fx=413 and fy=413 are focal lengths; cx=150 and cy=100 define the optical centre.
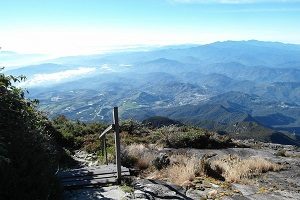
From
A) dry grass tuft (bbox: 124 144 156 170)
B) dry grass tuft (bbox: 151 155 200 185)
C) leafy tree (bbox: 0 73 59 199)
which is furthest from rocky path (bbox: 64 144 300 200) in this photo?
dry grass tuft (bbox: 124 144 156 170)

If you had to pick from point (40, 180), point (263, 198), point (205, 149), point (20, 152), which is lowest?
point (205, 149)

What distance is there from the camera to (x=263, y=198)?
34.6 ft

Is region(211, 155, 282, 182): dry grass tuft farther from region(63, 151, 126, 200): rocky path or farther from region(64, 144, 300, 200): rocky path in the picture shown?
region(63, 151, 126, 200): rocky path

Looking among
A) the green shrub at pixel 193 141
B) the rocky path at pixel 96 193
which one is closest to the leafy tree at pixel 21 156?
the rocky path at pixel 96 193

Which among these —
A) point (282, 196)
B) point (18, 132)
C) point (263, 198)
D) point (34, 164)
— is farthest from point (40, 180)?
point (282, 196)

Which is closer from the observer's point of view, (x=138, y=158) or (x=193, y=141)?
(x=138, y=158)

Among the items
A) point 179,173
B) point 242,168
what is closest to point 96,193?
point 179,173

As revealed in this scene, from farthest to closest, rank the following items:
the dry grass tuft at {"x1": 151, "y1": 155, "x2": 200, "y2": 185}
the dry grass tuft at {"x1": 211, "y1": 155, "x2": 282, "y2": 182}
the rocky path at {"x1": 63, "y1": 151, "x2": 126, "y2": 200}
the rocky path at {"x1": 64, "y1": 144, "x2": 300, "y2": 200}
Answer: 1. the dry grass tuft at {"x1": 211, "y1": 155, "x2": 282, "y2": 182}
2. the dry grass tuft at {"x1": 151, "y1": 155, "x2": 200, "y2": 185}
3. the rocky path at {"x1": 64, "y1": 144, "x2": 300, "y2": 200}
4. the rocky path at {"x1": 63, "y1": 151, "x2": 126, "y2": 200}

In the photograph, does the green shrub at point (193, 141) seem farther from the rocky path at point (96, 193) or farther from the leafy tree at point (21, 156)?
the leafy tree at point (21, 156)

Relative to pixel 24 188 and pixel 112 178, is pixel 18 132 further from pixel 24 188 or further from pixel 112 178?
pixel 112 178

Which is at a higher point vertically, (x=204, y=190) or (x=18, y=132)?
(x=18, y=132)

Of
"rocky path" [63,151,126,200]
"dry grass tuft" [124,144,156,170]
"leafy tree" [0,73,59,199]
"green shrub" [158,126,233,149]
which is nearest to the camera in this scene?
"leafy tree" [0,73,59,199]

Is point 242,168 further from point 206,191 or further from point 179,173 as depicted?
point 206,191

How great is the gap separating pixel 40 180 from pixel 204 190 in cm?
476
